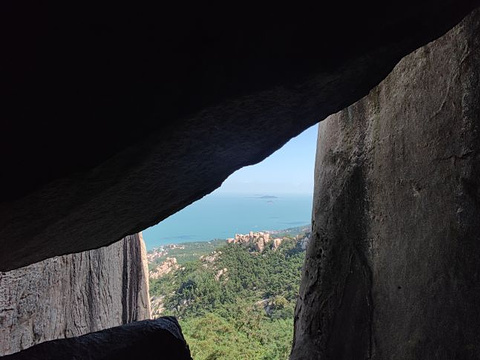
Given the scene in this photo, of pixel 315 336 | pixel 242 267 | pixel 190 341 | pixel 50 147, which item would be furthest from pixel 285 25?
pixel 242 267

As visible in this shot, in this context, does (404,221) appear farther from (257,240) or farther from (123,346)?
(257,240)

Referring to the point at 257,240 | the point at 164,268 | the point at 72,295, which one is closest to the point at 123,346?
the point at 72,295

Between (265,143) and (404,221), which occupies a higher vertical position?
(265,143)

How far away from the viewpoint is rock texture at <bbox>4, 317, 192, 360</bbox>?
6.39 feet

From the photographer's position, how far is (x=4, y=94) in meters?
1.05

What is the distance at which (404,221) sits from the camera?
109 inches

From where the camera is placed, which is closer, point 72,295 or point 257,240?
point 72,295

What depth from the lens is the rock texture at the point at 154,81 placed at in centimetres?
105

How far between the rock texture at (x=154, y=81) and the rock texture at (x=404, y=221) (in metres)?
1.04

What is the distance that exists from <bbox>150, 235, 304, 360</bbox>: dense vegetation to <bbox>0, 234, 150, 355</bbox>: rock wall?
6389 mm

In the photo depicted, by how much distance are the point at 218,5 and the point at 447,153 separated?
2.01m

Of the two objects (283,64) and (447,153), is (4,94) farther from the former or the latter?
(447,153)

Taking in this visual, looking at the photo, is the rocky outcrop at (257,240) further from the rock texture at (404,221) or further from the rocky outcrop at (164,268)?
the rock texture at (404,221)

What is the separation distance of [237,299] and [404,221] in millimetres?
16814
